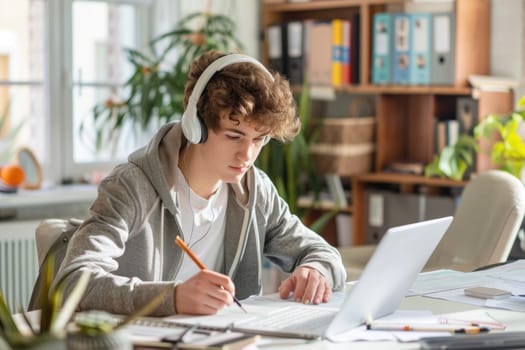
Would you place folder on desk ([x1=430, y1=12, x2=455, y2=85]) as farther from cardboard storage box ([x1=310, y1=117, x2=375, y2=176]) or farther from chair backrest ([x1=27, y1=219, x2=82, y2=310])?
chair backrest ([x1=27, y1=219, x2=82, y2=310])

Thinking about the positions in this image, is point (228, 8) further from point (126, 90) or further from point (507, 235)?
point (507, 235)

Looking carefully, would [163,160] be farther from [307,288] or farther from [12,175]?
[12,175]

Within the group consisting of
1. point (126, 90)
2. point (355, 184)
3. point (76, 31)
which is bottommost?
point (355, 184)

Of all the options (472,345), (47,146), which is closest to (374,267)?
Answer: (472,345)

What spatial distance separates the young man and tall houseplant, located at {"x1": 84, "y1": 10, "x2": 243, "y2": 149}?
1898 mm

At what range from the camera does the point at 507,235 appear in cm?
265

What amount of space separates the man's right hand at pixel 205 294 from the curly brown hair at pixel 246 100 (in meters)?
0.44

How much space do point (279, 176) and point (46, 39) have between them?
4.21 feet

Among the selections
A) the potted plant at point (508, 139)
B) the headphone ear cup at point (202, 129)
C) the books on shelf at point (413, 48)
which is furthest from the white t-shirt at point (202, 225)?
the books on shelf at point (413, 48)

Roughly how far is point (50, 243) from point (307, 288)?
601 mm

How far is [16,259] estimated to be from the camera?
3.87m

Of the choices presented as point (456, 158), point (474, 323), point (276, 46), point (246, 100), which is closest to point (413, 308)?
point (474, 323)

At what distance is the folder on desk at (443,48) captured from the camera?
3.99 metres

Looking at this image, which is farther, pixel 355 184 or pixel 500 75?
pixel 355 184
